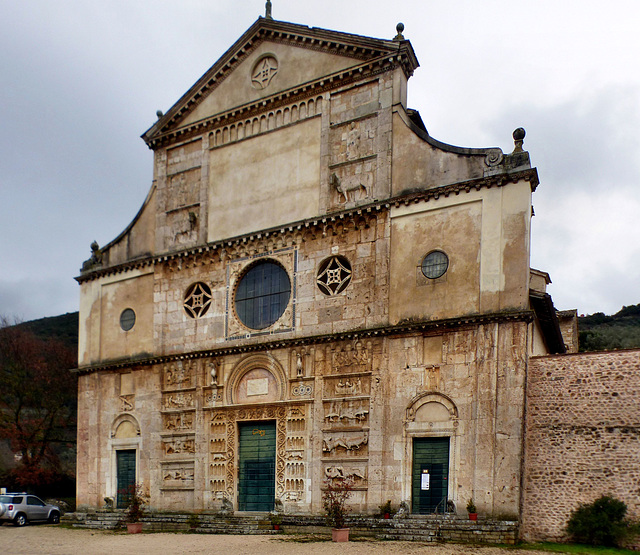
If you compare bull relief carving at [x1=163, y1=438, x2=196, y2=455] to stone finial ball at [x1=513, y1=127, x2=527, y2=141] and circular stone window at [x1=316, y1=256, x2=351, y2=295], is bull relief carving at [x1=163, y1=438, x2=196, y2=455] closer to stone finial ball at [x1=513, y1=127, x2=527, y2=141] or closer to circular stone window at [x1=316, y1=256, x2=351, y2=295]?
circular stone window at [x1=316, y1=256, x2=351, y2=295]

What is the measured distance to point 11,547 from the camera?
1859cm

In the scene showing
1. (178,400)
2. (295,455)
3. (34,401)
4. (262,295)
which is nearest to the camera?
(295,455)

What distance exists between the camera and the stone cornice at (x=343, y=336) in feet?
61.0

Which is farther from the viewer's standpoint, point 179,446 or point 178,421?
point 178,421

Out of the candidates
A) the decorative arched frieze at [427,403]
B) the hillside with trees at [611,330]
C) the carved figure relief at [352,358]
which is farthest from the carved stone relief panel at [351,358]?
the hillside with trees at [611,330]

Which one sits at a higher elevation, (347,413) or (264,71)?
(264,71)

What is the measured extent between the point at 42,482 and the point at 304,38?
2716 centimetres

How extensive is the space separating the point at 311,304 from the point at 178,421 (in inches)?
258

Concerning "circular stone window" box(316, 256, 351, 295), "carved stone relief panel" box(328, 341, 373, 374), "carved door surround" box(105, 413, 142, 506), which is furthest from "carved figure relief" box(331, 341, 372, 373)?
"carved door surround" box(105, 413, 142, 506)

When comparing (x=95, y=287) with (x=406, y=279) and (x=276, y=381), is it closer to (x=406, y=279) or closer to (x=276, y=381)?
(x=276, y=381)

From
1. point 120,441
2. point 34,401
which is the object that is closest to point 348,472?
point 120,441

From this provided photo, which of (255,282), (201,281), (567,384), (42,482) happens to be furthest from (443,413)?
(42,482)

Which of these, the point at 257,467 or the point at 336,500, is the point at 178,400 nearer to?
the point at 257,467

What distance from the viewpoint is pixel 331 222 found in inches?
872
